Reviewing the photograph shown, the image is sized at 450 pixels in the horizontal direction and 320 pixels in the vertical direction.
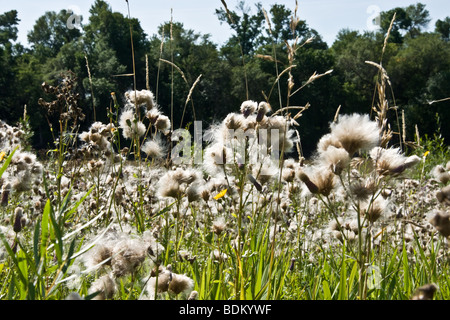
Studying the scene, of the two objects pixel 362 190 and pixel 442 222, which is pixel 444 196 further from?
pixel 362 190

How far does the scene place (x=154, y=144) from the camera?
303cm

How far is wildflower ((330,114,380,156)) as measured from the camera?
5.09 feet

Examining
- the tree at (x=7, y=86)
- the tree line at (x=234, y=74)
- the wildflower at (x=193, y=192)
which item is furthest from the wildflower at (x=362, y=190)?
the tree line at (x=234, y=74)

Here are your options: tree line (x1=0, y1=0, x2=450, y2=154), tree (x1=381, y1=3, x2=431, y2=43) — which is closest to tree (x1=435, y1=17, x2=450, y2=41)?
tree (x1=381, y1=3, x2=431, y2=43)

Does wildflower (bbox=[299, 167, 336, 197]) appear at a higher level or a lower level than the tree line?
lower

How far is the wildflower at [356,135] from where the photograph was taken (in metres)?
1.55

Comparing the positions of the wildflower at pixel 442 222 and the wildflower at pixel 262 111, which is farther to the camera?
the wildflower at pixel 262 111

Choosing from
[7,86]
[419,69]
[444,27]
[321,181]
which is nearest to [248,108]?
[321,181]

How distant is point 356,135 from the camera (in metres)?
1.55

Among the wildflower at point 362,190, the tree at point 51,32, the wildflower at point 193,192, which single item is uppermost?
the tree at point 51,32

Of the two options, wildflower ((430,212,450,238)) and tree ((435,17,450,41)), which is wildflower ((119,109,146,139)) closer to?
wildflower ((430,212,450,238))

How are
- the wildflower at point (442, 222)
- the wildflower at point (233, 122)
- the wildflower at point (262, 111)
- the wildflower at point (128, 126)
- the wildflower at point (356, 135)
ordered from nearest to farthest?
the wildflower at point (442, 222) → the wildflower at point (356, 135) → the wildflower at point (262, 111) → the wildflower at point (233, 122) → the wildflower at point (128, 126)

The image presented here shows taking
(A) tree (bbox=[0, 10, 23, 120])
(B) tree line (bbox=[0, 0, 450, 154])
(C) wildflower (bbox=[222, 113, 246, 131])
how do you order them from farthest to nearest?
(B) tree line (bbox=[0, 0, 450, 154]) → (A) tree (bbox=[0, 10, 23, 120]) → (C) wildflower (bbox=[222, 113, 246, 131])

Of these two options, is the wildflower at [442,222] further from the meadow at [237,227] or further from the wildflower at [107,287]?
the wildflower at [107,287]
